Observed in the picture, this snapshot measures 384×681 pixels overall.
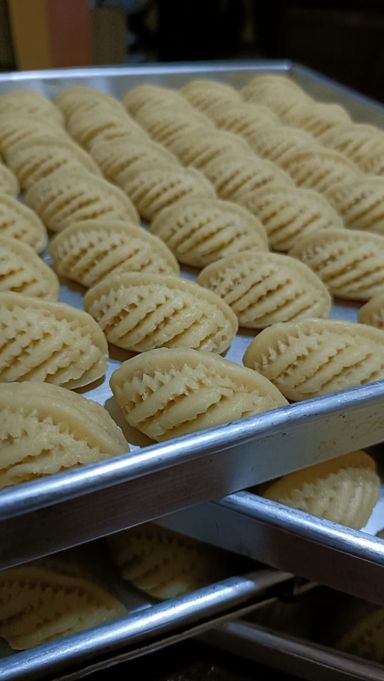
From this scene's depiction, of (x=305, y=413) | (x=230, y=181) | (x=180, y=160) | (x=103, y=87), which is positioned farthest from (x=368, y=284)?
(x=103, y=87)

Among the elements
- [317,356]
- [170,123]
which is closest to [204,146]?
[170,123]

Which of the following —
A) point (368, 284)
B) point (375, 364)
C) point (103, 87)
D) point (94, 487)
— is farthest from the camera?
point (103, 87)

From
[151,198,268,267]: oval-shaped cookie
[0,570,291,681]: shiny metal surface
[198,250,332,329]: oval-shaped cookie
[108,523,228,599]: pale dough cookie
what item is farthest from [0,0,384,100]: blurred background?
[0,570,291,681]: shiny metal surface

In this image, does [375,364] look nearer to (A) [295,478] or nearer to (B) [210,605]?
(A) [295,478]

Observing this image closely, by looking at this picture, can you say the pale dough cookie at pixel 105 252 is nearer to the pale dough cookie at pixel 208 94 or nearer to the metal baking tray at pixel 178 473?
the metal baking tray at pixel 178 473

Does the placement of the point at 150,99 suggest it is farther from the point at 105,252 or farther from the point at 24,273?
the point at 24,273

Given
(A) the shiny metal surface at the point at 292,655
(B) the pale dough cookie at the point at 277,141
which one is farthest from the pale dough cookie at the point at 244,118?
(A) the shiny metal surface at the point at 292,655
